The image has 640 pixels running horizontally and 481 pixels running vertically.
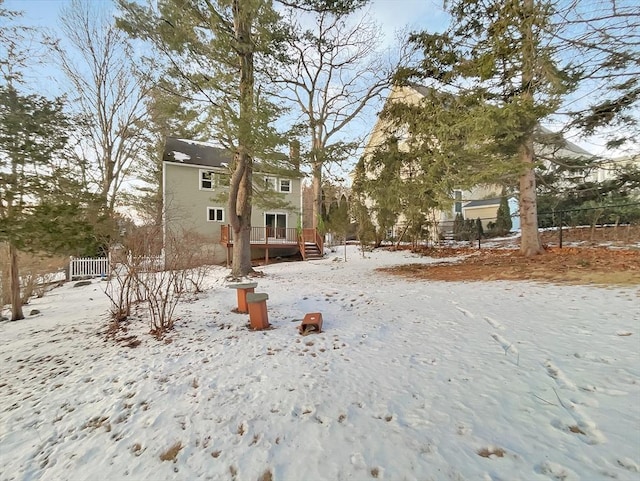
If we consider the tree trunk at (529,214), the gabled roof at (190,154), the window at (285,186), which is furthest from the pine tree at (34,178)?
the window at (285,186)

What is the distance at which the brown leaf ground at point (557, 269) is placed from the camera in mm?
6055

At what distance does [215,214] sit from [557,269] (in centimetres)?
1762

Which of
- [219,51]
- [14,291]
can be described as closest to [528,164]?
[219,51]

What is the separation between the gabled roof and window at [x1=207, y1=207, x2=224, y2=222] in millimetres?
2815

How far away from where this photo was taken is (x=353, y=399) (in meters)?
2.65

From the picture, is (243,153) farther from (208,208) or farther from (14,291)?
(208,208)

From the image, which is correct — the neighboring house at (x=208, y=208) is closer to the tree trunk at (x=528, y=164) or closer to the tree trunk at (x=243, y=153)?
the tree trunk at (x=243, y=153)

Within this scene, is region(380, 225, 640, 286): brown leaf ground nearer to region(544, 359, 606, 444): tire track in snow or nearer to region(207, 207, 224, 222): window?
region(544, 359, 606, 444): tire track in snow

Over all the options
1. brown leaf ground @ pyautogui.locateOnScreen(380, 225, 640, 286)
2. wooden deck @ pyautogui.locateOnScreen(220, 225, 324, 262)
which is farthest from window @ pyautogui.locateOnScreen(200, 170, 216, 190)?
brown leaf ground @ pyautogui.locateOnScreen(380, 225, 640, 286)

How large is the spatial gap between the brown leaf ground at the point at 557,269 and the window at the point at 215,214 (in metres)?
13.5

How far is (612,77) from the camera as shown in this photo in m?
6.26

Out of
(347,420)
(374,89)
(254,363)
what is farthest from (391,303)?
(374,89)

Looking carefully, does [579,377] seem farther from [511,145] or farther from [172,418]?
[511,145]

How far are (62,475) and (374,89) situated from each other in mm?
18543
